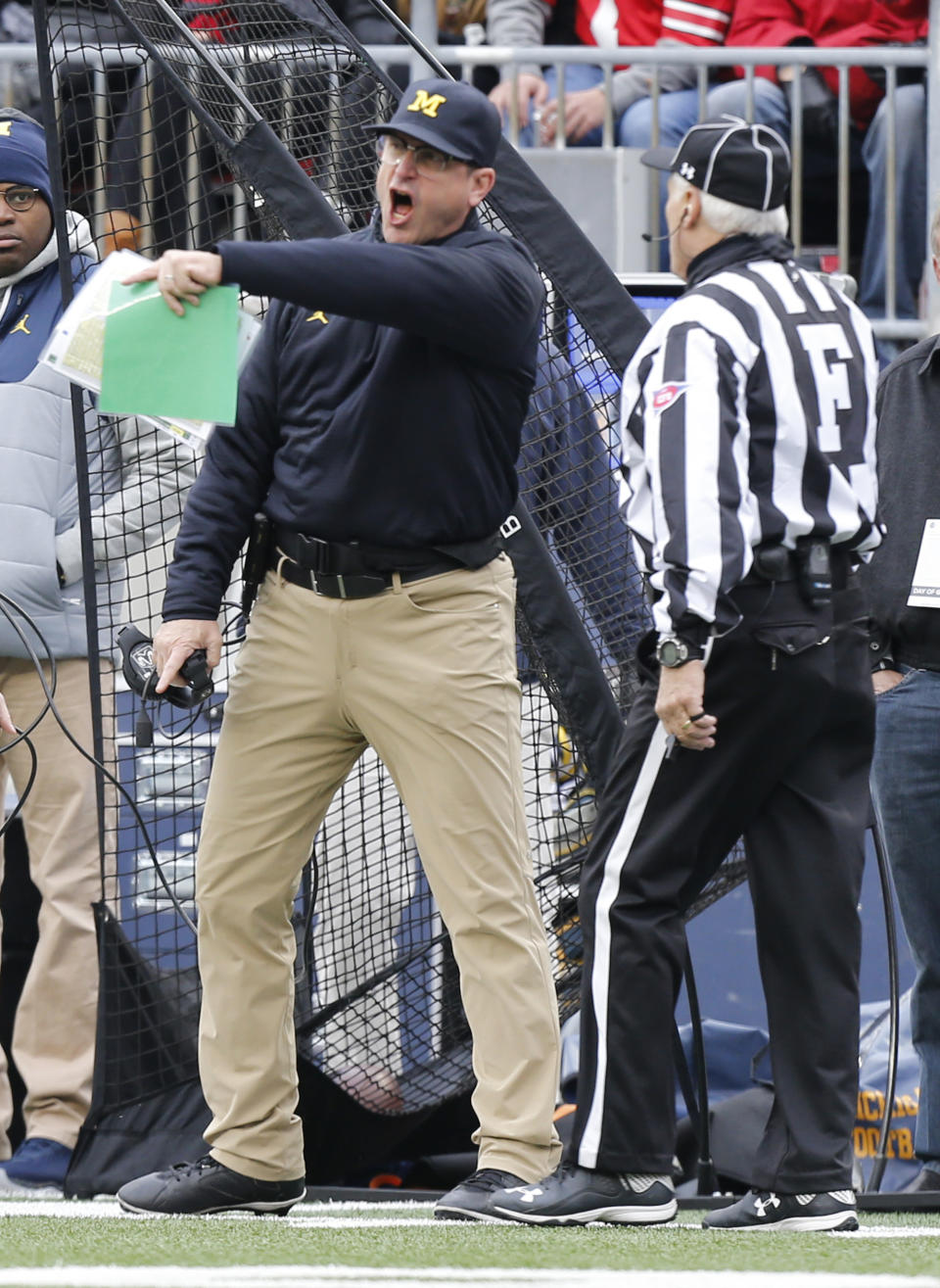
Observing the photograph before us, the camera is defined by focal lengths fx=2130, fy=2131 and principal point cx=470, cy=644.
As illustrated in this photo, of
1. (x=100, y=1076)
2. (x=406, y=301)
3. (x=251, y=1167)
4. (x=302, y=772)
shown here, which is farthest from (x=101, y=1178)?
(x=406, y=301)

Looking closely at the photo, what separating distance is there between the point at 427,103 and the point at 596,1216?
180cm

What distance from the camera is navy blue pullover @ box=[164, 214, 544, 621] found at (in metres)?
3.41

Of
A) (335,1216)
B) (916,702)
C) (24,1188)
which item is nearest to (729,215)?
(916,702)

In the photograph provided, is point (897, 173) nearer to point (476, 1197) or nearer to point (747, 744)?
point (747, 744)

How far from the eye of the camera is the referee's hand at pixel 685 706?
320 centimetres

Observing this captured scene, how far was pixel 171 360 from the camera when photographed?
3.25 metres

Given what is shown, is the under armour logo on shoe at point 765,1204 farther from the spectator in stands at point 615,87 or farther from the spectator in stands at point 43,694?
the spectator in stands at point 615,87

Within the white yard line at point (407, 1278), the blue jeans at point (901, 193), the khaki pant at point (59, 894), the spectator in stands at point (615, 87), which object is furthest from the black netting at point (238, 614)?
the blue jeans at point (901, 193)

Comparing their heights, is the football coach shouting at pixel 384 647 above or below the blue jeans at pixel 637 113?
below

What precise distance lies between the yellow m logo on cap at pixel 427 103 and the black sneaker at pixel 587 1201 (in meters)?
1.71

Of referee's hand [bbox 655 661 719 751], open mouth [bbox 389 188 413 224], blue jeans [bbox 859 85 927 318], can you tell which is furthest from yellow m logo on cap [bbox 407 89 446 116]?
blue jeans [bbox 859 85 927 318]

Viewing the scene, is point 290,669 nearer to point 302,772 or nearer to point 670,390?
point 302,772

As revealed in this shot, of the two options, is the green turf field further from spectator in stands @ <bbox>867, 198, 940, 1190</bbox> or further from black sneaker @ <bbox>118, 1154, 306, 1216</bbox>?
spectator in stands @ <bbox>867, 198, 940, 1190</bbox>

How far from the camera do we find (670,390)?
325 centimetres
